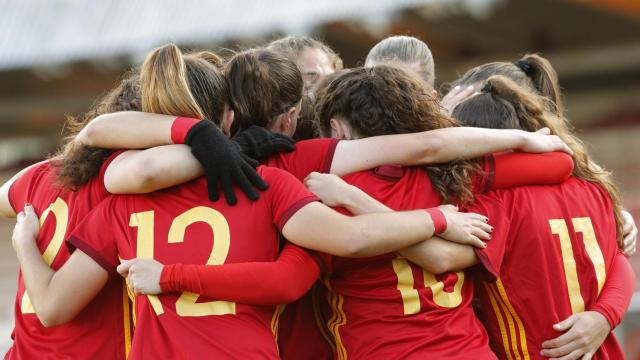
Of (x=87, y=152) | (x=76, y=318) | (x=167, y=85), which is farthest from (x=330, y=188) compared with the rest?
(x=76, y=318)

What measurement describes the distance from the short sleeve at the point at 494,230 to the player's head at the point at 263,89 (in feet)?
2.38

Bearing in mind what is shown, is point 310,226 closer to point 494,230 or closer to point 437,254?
A: point 437,254

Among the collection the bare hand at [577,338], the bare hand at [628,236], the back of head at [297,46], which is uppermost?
the back of head at [297,46]

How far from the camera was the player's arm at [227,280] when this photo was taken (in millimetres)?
2391

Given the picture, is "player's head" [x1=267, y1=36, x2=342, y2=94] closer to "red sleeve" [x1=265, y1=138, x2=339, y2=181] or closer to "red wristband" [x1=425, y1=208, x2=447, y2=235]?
"red sleeve" [x1=265, y1=138, x2=339, y2=181]

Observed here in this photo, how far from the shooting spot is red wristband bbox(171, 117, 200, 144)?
8.15 feet

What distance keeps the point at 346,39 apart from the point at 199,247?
13957mm

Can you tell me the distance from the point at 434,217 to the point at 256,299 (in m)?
0.62

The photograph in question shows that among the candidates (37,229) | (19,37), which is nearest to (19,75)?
(19,37)

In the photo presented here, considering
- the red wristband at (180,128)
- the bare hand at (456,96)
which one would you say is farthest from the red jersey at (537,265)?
the red wristband at (180,128)

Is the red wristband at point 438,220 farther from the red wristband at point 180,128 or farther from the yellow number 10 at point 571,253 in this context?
the red wristband at point 180,128

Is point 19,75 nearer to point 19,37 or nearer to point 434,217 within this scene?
point 19,37

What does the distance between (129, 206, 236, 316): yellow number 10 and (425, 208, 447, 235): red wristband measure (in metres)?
0.64

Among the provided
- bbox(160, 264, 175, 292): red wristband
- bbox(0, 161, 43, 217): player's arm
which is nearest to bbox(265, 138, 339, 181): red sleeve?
bbox(160, 264, 175, 292): red wristband
